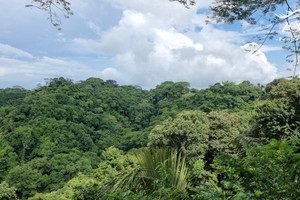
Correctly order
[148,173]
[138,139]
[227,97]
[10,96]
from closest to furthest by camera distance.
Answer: [148,173], [138,139], [227,97], [10,96]

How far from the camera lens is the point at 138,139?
103ft

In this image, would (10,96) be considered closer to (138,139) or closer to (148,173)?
(138,139)

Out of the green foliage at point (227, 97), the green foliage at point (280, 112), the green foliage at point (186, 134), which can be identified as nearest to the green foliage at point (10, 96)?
the green foliage at point (227, 97)

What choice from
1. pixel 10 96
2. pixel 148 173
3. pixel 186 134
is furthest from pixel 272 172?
pixel 10 96

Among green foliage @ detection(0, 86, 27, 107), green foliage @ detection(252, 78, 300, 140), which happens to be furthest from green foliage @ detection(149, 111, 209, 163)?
green foliage @ detection(0, 86, 27, 107)

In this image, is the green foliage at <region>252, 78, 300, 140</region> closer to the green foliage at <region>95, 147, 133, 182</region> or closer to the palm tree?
the green foliage at <region>95, 147, 133, 182</region>

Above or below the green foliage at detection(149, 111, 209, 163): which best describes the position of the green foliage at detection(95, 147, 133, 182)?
below

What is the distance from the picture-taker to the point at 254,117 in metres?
7.48

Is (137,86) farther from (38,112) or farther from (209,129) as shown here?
(209,129)

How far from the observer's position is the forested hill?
3.99 ft

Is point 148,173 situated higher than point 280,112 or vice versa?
point 280,112

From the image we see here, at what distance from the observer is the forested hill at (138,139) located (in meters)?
1.22

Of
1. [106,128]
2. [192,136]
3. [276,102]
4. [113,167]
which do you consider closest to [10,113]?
[106,128]

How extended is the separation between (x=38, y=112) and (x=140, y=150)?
36.6 meters
